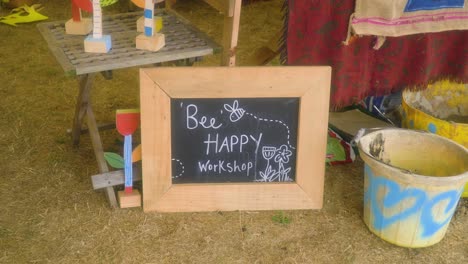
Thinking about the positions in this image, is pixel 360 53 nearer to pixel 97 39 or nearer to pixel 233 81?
pixel 233 81

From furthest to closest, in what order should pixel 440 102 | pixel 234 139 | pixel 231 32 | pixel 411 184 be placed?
pixel 440 102 < pixel 234 139 < pixel 231 32 < pixel 411 184

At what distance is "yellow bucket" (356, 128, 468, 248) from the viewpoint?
5.65 ft

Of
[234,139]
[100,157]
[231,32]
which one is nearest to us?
[231,32]

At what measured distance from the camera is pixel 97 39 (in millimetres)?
1781

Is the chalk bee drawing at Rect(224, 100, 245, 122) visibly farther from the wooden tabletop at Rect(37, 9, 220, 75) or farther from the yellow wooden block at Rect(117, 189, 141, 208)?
the yellow wooden block at Rect(117, 189, 141, 208)

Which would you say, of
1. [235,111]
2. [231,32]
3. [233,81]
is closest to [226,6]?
[231,32]

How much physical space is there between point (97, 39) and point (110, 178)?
49 cm

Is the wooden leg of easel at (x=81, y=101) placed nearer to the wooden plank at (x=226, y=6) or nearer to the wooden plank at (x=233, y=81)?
the wooden plank at (x=233, y=81)

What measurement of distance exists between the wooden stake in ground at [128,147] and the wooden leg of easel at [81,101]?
251 millimetres

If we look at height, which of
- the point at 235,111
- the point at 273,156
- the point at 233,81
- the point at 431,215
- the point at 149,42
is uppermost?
the point at 149,42

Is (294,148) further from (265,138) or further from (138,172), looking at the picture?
(138,172)

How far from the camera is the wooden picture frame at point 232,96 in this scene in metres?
1.81

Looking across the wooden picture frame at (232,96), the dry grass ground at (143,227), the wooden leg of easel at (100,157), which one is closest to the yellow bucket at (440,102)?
the dry grass ground at (143,227)

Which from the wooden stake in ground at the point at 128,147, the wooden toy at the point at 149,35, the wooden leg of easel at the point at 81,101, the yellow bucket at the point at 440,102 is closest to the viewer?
the wooden toy at the point at 149,35
